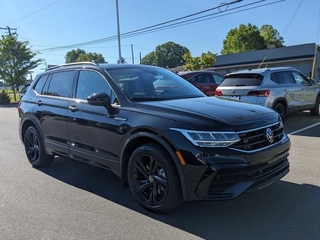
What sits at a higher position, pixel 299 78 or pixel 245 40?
pixel 245 40

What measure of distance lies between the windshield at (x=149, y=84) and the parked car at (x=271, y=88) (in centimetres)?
385

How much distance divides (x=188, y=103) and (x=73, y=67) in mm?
2115

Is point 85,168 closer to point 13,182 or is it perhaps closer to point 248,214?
point 13,182

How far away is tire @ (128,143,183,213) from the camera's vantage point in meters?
3.21

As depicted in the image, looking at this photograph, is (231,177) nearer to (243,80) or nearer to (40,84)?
(40,84)

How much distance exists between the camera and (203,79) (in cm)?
1221

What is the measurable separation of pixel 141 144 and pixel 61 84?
6.90 ft

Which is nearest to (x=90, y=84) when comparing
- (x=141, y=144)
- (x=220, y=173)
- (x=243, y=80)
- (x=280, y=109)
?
(x=141, y=144)

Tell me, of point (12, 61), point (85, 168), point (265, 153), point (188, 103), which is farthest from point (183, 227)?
point (12, 61)

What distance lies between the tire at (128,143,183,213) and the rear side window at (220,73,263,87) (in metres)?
5.61

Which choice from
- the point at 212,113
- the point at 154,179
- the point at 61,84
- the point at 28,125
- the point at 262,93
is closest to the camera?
the point at 212,113

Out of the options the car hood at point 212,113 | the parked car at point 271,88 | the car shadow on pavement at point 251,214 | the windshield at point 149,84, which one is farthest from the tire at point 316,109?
the car hood at point 212,113

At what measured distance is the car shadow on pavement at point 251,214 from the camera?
3004 mm

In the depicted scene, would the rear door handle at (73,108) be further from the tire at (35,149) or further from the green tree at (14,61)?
the green tree at (14,61)
